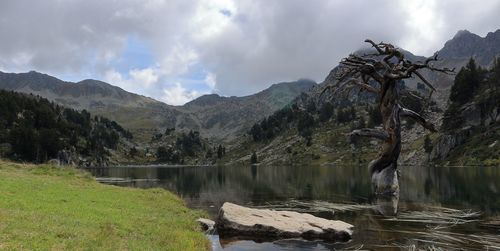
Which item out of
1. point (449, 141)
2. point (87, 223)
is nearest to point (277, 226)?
point (87, 223)

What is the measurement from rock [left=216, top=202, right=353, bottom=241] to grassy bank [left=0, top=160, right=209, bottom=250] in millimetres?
2436

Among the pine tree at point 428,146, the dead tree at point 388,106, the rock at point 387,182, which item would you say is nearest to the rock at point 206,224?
the dead tree at point 388,106

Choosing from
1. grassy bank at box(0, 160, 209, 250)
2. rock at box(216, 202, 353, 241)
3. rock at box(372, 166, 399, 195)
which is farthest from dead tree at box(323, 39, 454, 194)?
grassy bank at box(0, 160, 209, 250)

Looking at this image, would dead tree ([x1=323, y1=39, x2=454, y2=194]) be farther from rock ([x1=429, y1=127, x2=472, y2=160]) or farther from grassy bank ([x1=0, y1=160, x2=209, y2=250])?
rock ([x1=429, y1=127, x2=472, y2=160])

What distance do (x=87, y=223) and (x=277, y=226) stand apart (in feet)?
37.8

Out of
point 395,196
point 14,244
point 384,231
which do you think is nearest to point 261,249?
point 384,231

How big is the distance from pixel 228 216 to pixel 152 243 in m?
9.25

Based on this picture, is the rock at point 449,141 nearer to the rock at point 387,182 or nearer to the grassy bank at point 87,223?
the rock at point 387,182

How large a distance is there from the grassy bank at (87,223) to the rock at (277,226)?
244 cm

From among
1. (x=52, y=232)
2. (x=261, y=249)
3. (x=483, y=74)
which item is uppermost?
(x=483, y=74)

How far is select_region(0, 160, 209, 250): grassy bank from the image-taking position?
59.9 feet

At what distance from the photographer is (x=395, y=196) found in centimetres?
5159

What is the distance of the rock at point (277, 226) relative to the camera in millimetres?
27516

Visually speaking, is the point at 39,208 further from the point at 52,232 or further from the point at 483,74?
the point at 483,74
